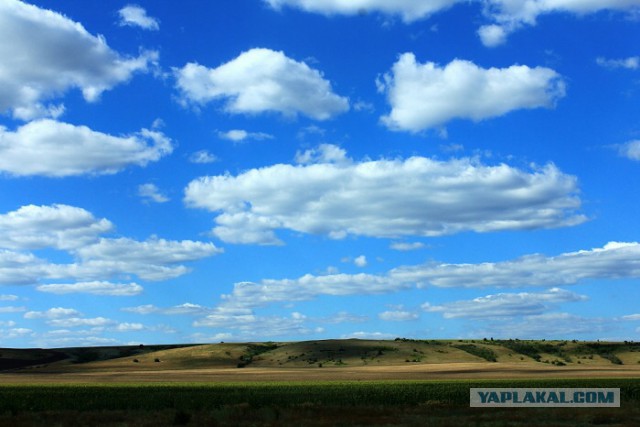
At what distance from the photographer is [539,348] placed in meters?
188

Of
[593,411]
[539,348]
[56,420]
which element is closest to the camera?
[56,420]

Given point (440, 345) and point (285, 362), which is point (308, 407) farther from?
point (440, 345)

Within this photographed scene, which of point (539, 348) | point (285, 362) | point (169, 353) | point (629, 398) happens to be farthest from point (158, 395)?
point (539, 348)

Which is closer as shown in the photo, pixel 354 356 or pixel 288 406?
pixel 288 406

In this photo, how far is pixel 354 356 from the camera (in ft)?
586

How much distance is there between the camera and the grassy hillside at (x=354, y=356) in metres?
167

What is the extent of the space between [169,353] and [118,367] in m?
25.0

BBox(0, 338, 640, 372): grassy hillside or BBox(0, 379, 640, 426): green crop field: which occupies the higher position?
BBox(0, 338, 640, 372): grassy hillside

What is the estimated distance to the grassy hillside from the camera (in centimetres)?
16738

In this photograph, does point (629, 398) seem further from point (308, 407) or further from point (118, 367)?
point (118, 367)

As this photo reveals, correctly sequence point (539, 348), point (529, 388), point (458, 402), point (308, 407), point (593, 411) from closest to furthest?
point (593, 411), point (308, 407), point (458, 402), point (529, 388), point (539, 348)

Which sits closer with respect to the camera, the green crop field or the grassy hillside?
the green crop field

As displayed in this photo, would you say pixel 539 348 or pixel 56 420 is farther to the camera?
pixel 539 348

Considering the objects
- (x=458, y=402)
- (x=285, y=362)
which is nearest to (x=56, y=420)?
(x=458, y=402)
